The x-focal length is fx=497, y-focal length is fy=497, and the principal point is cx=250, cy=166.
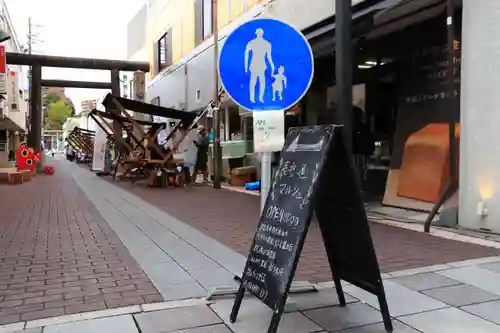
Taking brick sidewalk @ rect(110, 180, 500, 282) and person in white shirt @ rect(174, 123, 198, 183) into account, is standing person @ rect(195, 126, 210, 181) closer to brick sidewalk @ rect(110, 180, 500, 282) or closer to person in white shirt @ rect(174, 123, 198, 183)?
person in white shirt @ rect(174, 123, 198, 183)

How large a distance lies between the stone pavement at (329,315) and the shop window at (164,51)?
21.6 meters

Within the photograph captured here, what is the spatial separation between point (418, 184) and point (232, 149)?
842 cm

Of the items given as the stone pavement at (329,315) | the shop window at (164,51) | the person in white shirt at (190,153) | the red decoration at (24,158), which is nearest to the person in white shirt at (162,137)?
the person in white shirt at (190,153)

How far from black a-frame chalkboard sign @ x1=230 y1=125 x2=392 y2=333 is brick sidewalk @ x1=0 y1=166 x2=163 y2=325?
3.86ft

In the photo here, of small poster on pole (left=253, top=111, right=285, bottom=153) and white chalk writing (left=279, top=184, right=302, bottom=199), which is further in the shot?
small poster on pole (left=253, top=111, right=285, bottom=153)

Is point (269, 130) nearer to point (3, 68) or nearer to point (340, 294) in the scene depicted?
point (340, 294)

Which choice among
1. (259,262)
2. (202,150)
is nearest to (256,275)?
(259,262)

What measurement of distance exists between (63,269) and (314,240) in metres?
3.08

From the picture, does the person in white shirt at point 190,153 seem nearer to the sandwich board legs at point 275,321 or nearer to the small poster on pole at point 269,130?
the small poster on pole at point 269,130

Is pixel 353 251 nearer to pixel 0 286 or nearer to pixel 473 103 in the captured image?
pixel 0 286

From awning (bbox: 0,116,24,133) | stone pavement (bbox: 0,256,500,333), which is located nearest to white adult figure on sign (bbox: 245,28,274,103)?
stone pavement (bbox: 0,256,500,333)

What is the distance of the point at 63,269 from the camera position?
507cm

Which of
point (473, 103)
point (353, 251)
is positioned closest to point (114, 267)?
point (353, 251)

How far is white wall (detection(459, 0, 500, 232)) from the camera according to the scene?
6.44 m
